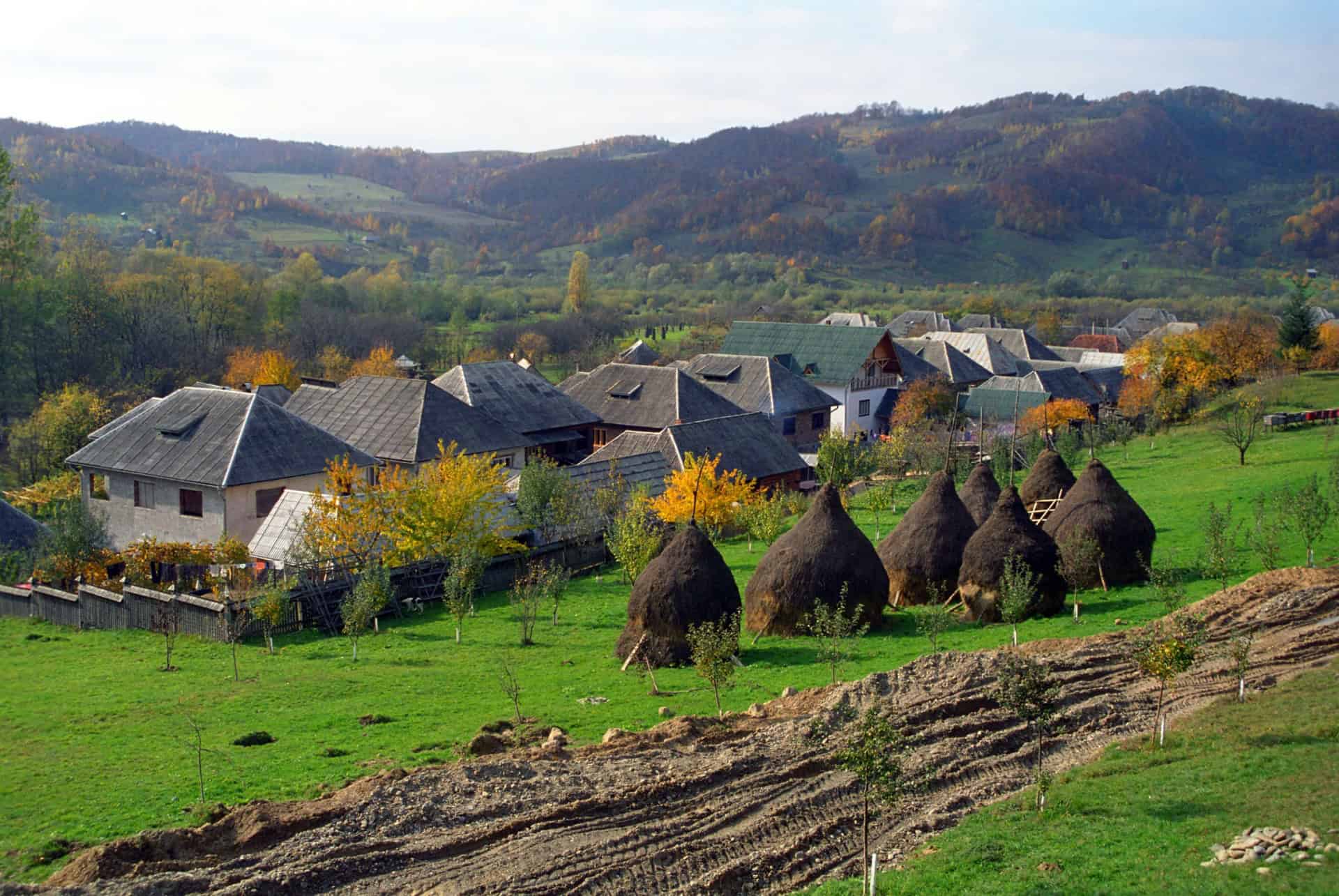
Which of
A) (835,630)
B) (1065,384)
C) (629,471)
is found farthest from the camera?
(1065,384)

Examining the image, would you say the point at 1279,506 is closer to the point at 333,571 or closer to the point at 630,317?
the point at 333,571

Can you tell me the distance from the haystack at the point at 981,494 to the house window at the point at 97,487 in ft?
101

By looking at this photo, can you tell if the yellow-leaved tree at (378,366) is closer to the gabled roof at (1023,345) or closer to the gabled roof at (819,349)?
the gabled roof at (819,349)

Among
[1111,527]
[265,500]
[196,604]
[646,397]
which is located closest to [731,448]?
[646,397]

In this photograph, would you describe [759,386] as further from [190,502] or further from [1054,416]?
[190,502]

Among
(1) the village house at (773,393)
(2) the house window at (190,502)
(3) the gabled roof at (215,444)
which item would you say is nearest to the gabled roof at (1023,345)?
(1) the village house at (773,393)

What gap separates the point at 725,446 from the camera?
49.4 meters

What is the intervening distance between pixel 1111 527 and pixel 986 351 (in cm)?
5359

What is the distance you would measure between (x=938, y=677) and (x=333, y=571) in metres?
18.1

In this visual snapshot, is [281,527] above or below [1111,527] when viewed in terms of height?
above

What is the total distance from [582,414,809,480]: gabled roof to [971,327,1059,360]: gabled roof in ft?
139

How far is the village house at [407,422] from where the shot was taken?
49688mm

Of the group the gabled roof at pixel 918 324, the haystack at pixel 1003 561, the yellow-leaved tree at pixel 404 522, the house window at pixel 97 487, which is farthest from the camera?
the gabled roof at pixel 918 324

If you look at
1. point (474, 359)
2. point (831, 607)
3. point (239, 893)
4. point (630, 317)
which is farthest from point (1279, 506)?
point (630, 317)
